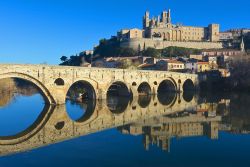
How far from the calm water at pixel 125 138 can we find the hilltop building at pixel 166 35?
6738cm

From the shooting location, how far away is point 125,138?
22.1 meters

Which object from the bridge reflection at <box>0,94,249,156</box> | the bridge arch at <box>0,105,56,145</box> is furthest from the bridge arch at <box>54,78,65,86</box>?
the bridge arch at <box>0,105,56,145</box>

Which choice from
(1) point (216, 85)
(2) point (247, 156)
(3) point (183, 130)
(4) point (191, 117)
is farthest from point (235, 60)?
(2) point (247, 156)

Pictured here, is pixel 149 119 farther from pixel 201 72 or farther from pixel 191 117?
pixel 201 72

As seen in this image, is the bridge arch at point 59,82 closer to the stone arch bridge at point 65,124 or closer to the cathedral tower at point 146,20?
the stone arch bridge at point 65,124

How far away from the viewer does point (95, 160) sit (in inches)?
665

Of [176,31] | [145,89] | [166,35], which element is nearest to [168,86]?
[145,89]

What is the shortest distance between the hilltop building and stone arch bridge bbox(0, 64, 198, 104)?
4010 centimetres

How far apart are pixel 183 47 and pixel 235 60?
38.5 metres

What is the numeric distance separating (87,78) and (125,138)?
2077 centimetres

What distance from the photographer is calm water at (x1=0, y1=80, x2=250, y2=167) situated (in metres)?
16.9

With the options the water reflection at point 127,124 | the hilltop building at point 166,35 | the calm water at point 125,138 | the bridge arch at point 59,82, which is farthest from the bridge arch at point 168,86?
the hilltop building at point 166,35

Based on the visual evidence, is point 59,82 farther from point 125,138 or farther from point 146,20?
point 146,20

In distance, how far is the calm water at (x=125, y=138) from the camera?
16.9 m
